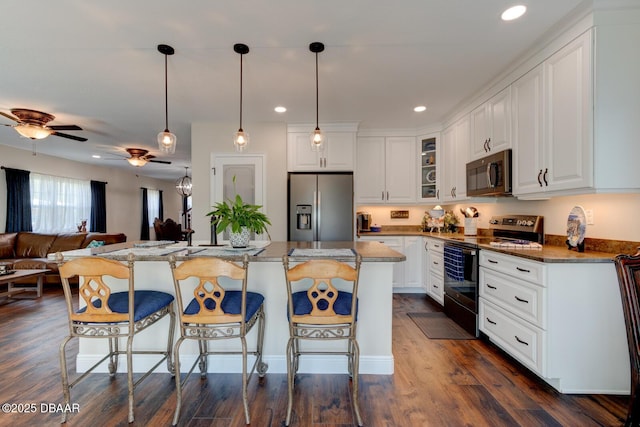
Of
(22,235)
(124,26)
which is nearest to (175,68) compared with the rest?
(124,26)

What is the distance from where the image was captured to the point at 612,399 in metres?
1.95

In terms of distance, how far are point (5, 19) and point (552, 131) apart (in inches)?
159

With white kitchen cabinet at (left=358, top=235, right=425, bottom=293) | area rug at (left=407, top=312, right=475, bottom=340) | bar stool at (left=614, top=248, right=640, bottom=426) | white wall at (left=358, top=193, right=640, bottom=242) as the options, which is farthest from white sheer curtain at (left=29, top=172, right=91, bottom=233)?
bar stool at (left=614, top=248, right=640, bottom=426)

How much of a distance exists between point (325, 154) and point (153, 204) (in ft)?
27.0

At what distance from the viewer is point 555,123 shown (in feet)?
7.40

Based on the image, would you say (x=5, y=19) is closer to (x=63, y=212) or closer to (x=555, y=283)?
(x=555, y=283)

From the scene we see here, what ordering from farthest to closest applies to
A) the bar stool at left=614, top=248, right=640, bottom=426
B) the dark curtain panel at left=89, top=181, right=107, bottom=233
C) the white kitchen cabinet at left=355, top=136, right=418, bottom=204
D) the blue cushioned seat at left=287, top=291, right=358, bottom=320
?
the dark curtain panel at left=89, top=181, right=107, bottom=233
the white kitchen cabinet at left=355, top=136, right=418, bottom=204
the blue cushioned seat at left=287, top=291, right=358, bottom=320
the bar stool at left=614, top=248, right=640, bottom=426

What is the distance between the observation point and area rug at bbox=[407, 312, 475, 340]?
298cm

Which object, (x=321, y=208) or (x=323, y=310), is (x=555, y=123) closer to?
(x=323, y=310)

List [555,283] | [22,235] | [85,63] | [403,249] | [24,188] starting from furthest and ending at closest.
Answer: [24,188] → [22,235] → [403,249] → [85,63] → [555,283]

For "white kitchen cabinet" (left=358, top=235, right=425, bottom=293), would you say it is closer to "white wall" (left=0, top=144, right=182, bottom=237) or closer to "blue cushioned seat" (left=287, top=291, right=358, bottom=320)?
"blue cushioned seat" (left=287, top=291, right=358, bottom=320)

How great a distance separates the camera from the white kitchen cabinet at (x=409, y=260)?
14.5ft

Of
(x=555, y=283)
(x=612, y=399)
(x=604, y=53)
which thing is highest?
(x=604, y=53)

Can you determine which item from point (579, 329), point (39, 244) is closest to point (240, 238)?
point (579, 329)
